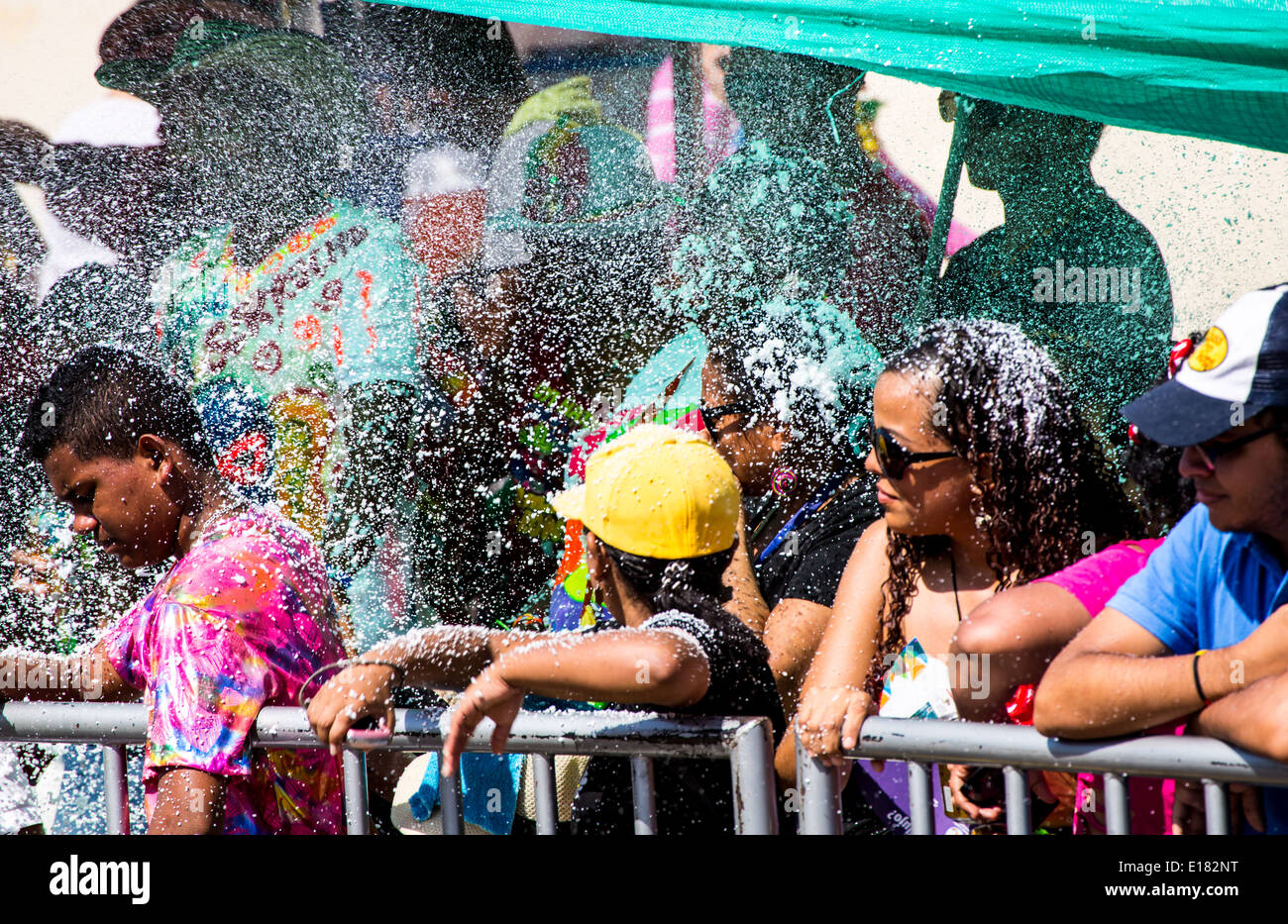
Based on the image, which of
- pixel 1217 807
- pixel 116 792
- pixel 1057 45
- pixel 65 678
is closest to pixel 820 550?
pixel 1217 807

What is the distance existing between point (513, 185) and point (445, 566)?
4.50ft

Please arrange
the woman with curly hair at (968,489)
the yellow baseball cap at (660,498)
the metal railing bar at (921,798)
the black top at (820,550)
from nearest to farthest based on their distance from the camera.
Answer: the metal railing bar at (921,798)
the yellow baseball cap at (660,498)
the woman with curly hair at (968,489)
the black top at (820,550)

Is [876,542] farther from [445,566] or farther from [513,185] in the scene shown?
[513,185]

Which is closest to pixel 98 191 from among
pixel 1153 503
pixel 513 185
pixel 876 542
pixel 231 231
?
pixel 231 231

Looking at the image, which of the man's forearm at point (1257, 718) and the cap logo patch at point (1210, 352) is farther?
the cap logo patch at point (1210, 352)

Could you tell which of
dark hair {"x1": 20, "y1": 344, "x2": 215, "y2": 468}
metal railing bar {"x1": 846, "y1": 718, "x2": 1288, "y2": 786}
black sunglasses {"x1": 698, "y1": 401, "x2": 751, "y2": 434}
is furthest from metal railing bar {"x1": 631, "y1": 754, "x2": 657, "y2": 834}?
black sunglasses {"x1": 698, "y1": 401, "x2": 751, "y2": 434}

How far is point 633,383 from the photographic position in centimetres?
353

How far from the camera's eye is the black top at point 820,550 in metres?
2.55

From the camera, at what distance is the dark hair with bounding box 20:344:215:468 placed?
2439 mm

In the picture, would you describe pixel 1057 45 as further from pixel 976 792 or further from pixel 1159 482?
pixel 976 792

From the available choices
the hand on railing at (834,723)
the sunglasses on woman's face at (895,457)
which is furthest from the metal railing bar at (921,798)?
the sunglasses on woman's face at (895,457)

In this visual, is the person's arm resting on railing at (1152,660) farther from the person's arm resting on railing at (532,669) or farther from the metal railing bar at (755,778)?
the person's arm resting on railing at (532,669)

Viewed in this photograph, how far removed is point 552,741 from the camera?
1955 mm

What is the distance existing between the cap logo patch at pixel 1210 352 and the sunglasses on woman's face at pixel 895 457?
51 cm
